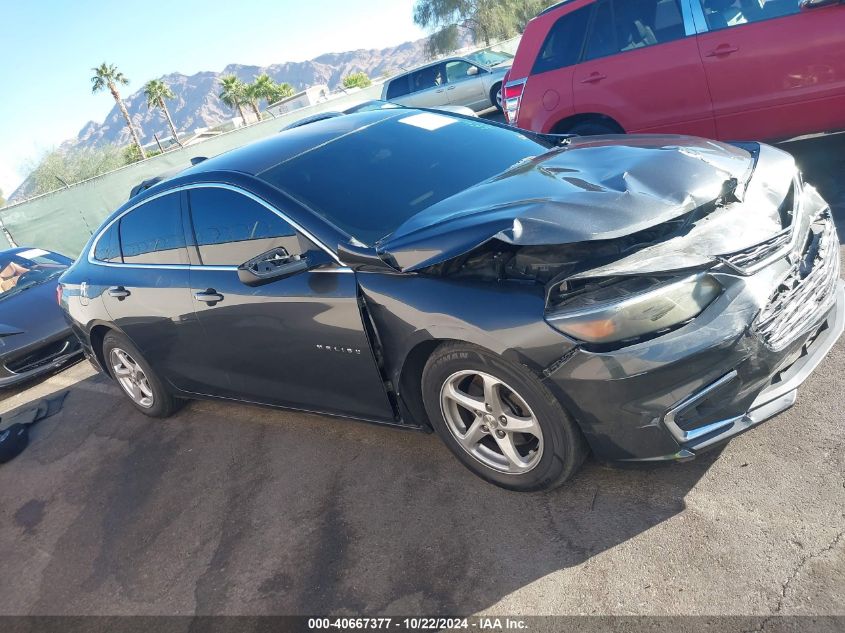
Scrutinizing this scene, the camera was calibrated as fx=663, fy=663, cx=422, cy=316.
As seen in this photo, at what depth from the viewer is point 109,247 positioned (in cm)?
470

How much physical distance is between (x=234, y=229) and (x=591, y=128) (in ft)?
12.6

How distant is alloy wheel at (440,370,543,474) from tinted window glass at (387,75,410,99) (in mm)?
15082

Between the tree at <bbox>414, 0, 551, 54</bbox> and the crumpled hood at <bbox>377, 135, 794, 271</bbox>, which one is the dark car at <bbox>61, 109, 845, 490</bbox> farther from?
the tree at <bbox>414, 0, 551, 54</bbox>

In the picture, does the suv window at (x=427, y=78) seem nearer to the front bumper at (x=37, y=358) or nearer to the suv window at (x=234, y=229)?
the front bumper at (x=37, y=358)

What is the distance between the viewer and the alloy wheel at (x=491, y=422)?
8.81 feet

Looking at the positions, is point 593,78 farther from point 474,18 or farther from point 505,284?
point 474,18

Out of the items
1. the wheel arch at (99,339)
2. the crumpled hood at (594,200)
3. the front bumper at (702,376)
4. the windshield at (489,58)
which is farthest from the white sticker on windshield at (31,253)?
the windshield at (489,58)

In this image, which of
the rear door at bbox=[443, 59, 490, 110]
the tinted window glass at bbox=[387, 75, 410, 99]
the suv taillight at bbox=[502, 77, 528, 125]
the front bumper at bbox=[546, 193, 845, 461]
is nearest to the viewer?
the front bumper at bbox=[546, 193, 845, 461]

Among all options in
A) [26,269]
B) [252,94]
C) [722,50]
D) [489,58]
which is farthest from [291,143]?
[252,94]

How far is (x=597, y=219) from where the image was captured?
2.50 metres

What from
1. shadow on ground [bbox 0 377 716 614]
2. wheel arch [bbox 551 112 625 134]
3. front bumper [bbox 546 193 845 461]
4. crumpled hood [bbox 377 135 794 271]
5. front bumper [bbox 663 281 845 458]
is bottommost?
shadow on ground [bbox 0 377 716 614]

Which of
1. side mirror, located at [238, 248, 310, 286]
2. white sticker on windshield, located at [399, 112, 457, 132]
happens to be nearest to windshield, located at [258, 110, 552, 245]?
white sticker on windshield, located at [399, 112, 457, 132]

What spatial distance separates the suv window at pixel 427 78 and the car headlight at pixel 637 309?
49.0 feet

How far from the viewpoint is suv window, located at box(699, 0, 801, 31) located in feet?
16.6
